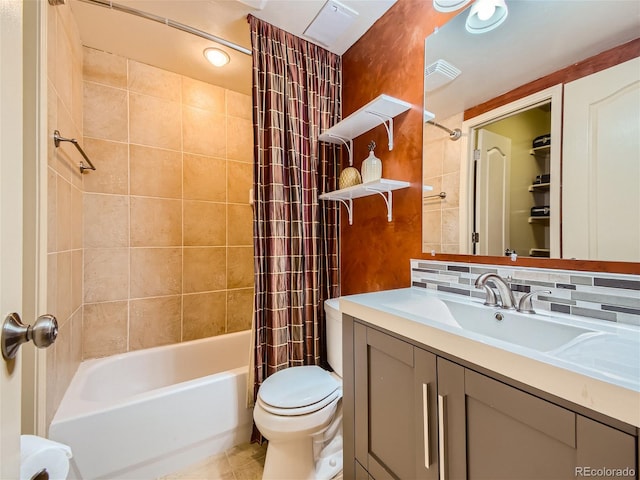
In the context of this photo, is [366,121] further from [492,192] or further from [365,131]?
[492,192]

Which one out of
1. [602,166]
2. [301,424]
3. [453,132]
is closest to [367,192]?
[453,132]

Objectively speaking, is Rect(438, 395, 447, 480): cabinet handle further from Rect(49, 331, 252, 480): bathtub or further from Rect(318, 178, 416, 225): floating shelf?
Rect(49, 331, 252, 480): bathtub

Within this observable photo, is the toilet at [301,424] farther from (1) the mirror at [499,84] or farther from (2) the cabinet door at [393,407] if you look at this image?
(1) the mirror at [499,84]

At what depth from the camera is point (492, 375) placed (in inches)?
24.1

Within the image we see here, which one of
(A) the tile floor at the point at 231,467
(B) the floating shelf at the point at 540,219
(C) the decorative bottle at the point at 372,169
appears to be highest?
(C) the decorative bottle at the point at 372,169

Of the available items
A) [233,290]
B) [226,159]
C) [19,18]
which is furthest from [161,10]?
[233,290]

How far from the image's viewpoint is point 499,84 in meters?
1.09

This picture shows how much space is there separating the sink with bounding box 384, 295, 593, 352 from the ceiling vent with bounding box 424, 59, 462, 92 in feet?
3.32

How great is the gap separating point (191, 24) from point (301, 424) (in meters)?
2.20

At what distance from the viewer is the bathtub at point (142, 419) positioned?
1.21 meters

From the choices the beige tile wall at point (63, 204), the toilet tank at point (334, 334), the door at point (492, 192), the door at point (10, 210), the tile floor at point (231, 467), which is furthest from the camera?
the toilet tank at point (334, 334)

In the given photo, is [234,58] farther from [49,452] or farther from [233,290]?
[49,452]

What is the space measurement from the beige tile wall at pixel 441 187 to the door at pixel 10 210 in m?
1.37

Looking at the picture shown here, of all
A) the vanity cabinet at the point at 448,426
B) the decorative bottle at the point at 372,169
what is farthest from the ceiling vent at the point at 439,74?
the vanity cabinet at the point at 448,426
